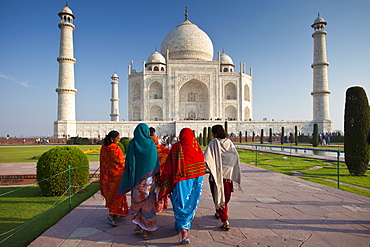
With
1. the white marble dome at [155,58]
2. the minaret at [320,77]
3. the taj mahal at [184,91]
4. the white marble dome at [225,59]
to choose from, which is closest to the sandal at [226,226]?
the taj mahal at [184,91]

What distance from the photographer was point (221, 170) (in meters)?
2.59

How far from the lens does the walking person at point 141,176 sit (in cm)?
245

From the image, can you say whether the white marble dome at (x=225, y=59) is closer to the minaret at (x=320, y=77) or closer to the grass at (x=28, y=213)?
the minaret at (x=320, y=77)

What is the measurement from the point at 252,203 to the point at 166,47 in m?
30.8

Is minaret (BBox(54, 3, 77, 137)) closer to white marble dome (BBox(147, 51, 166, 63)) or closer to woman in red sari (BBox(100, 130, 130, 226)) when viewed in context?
white marble dome (BBox(147, 51, 166, 63))

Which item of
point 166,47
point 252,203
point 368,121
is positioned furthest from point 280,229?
point 166,47

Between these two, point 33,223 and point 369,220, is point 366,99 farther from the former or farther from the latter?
point 33,223

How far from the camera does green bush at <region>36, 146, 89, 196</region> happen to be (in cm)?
395

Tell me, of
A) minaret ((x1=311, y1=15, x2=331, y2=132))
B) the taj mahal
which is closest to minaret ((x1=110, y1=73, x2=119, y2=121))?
the taj mahal

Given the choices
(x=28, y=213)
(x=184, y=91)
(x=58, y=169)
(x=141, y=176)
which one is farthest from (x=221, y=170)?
(x=184, y=91)

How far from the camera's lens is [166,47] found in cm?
3231

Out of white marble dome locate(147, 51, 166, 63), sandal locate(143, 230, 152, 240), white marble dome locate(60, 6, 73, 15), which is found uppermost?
white marble dome locate(60, 6, 73, 15)

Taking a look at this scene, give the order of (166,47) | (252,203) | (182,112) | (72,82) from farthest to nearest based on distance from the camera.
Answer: (166,47)
(182,112)
(72,82)
(252,203)

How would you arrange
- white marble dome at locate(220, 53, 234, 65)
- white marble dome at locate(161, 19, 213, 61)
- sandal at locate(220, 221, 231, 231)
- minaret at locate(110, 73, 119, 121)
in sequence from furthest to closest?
white marble dome at locate(220, 53, 234, 65)
white marble dome at locate(161, 19, 213, 61)
minaret at locate(110, 73, 119, 121)
sandal at locate(220, 221, 231, 231)
